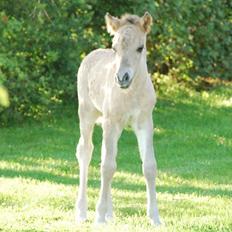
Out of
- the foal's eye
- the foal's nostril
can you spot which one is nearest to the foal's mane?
the foal's eye

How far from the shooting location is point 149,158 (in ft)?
24.3

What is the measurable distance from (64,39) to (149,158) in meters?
9.34

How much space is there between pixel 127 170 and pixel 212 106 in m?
6.32

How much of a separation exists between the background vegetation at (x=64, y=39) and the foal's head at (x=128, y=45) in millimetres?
5857

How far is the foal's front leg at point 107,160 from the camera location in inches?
289

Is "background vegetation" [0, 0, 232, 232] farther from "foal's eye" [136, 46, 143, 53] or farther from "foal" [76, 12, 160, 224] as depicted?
"foal's eye" [136, 46, 143, 53]

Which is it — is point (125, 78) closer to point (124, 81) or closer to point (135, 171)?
point (124, 81)

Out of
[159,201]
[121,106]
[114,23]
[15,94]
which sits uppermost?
[15,94]

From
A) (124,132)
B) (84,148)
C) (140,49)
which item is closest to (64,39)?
(124,132)

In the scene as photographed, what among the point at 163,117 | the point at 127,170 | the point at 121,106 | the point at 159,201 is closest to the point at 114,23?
the point at 121,106

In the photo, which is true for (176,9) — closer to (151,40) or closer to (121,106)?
(151,40)

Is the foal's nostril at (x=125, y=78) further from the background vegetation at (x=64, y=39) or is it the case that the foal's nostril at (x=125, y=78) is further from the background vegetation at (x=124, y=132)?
the background vegetation at (x=64, y=39)

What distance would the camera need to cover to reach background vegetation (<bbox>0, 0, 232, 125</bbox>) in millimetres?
15477

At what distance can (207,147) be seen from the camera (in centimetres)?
1447
